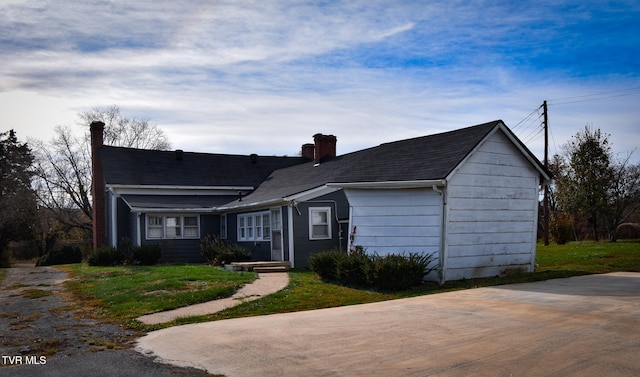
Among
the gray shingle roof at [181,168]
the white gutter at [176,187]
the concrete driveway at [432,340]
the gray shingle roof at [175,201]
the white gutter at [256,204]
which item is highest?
the gray shingle roof at [181,168]

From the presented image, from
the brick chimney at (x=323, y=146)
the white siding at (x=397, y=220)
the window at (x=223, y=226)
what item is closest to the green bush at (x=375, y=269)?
the white siding at (x=397, y=220)

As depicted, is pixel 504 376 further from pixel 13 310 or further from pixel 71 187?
pixel 71 187

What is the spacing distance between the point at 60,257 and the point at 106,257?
8.03m

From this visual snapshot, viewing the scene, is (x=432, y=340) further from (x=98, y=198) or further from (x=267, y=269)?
(x=98, y=198)

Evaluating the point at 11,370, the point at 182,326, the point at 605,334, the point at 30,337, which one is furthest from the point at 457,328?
the point at 30,337

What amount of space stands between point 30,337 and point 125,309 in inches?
107

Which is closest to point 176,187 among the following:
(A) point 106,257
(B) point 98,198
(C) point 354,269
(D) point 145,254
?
(B) point 98,198

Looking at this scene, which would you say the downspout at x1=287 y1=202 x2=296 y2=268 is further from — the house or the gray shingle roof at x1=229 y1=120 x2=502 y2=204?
the gray shingle roof at x1=229 y1=120 x2=502 y2=204

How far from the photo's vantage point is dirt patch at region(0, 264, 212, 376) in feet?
24.5

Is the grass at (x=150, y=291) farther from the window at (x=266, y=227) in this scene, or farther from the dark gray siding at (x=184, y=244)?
the dark gray siding at (x=184, y=244)

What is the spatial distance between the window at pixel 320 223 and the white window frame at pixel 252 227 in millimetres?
2480

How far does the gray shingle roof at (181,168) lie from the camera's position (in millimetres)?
30328

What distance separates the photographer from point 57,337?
31.2 ft

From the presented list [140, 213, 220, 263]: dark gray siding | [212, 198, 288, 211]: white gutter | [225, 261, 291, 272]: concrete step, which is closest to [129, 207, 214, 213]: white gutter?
[212, 198, 288, 211]: white gutter
